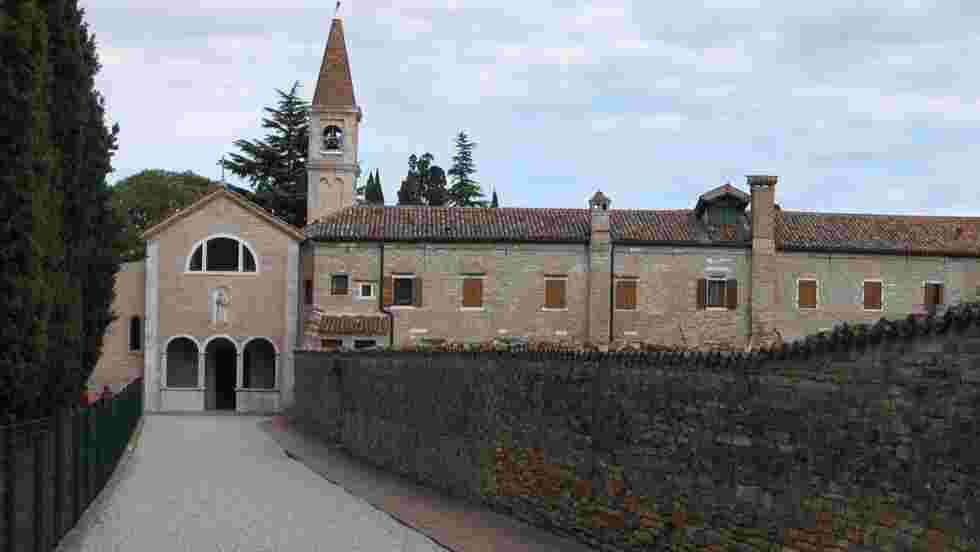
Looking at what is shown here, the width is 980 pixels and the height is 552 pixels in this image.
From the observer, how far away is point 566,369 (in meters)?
15.9

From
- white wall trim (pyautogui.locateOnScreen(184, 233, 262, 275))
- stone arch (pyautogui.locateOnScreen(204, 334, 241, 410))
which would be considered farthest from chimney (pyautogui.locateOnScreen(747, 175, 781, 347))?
stone arch (pyautogui.locateOnScreen(204, 334, 241, 410))

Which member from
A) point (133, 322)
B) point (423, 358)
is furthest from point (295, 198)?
point (423, 358)

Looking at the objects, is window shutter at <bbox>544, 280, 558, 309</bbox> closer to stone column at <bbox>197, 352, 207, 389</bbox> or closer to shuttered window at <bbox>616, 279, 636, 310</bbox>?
shuttered window at <bbox>616, 279, 636, 310</bbox>

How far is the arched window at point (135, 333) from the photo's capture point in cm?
5056

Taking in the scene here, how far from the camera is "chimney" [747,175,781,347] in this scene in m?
49.3

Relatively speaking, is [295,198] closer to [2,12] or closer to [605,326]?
[605,326]

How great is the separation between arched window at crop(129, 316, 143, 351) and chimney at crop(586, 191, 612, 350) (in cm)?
1770

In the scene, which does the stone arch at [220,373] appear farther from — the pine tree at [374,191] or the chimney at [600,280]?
the pine tree at [374,191]

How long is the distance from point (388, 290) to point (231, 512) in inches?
1216

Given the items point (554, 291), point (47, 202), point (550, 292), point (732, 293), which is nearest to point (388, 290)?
point (550, 292)

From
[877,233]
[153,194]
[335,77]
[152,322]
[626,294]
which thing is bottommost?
[152,322]

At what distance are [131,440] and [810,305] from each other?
27696mm

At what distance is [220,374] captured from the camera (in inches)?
2063

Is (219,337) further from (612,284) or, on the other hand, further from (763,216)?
(763,216)
